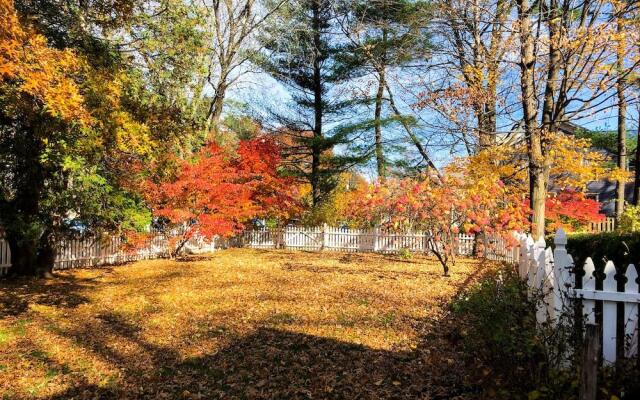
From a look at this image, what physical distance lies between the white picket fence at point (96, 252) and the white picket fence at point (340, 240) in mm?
5878

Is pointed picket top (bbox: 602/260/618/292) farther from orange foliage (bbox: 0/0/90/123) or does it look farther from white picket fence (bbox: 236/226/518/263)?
white picket fence (bbox: 236/226/518/263)

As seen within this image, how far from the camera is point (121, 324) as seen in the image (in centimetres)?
661

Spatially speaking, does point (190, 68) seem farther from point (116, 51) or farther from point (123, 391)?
point (123, 391)

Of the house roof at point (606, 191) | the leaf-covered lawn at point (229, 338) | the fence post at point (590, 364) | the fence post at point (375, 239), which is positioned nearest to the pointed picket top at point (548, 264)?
the leaf-covered lawn at point (229, 338)

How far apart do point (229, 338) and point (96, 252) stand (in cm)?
896

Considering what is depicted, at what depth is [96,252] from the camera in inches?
509

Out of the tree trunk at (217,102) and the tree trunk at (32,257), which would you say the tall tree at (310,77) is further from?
the tree trunk at (32,257)

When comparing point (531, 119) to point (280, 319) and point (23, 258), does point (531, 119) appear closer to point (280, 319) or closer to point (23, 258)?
point (280, 319)

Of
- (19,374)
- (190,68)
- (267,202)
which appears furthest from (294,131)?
(19,374)

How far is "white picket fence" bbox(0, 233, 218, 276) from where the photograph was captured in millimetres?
11125

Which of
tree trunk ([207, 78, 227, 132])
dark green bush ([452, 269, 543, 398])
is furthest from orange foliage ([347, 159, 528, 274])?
tree trunk ([207, 78, 227, 132])

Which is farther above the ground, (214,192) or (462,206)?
(214,192)

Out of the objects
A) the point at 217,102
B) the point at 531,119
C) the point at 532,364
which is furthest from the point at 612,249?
the point at 217,102

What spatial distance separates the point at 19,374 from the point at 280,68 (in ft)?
64.8
